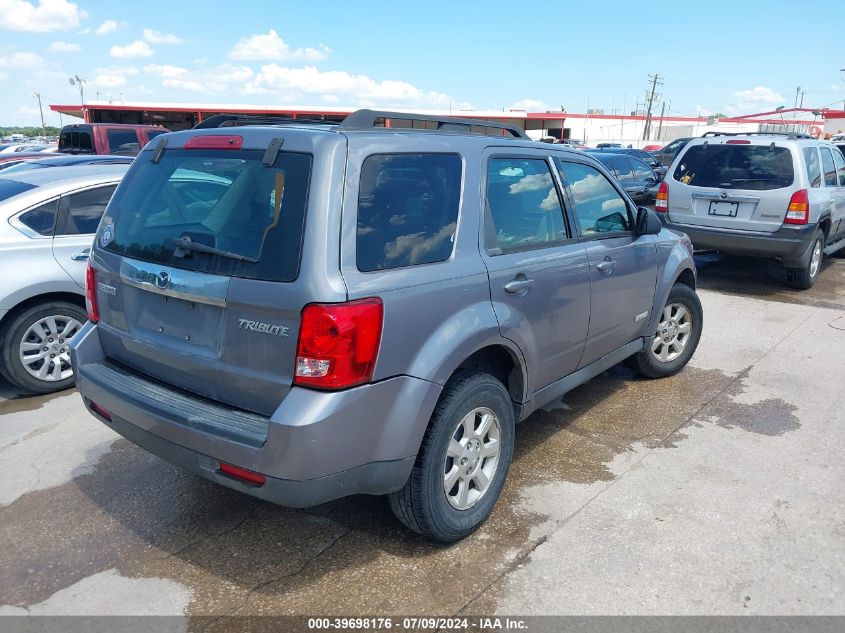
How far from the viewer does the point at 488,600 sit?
2.80 meters

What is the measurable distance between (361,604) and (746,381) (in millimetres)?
3942

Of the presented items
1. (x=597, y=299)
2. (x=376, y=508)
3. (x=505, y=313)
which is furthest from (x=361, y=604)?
(x=597, y=299)

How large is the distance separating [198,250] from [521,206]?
66.0 inches

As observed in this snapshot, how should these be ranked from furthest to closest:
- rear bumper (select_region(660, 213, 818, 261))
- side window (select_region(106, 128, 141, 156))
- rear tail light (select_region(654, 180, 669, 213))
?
side window (select_region(106, 128, 141, 156)) → rear tail light (select_region(654, 180, 669, 213)) → rear bumper (select_region(660, 213, 818, 261))

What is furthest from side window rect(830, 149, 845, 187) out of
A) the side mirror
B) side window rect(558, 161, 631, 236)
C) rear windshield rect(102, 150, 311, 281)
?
rear windshield rect(102, 150, 311, 281)

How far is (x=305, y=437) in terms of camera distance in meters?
2.48

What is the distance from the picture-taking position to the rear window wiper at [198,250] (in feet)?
8.82

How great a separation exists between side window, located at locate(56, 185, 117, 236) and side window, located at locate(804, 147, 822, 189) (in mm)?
7716

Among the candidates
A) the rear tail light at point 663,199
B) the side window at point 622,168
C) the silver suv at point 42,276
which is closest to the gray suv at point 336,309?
the silver suv at point 42,276

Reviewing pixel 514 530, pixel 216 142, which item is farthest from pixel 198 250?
pixel 514 530

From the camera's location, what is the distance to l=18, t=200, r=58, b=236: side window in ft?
16.7

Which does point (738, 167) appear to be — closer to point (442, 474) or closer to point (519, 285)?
point (519, 285)

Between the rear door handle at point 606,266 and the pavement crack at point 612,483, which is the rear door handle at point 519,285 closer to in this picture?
the rear door handle at point 606,266

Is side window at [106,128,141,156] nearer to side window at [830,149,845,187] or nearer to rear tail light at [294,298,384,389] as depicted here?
side window at [830,149,845,187]
